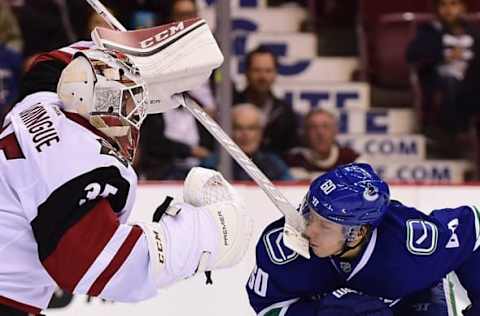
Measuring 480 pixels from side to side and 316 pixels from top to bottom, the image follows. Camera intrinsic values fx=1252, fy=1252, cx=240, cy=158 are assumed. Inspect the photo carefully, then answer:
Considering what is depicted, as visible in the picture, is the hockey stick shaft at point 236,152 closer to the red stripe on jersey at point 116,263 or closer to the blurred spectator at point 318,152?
the red stripe on jersey at point 116,263

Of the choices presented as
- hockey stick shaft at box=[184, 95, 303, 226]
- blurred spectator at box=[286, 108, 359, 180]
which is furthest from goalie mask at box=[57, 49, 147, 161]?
blurred spectator at box=[286, 108, 359, 180]

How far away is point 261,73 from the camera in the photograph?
475cm

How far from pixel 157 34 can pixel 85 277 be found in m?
0.63

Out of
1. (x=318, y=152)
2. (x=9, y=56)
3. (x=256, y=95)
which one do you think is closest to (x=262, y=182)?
(x=318, y=152)

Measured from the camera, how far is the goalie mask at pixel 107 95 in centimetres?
218

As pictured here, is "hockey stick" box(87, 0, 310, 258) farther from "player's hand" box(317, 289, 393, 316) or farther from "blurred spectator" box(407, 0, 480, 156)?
"blurred spectator" box(407, 0, 480, 156)

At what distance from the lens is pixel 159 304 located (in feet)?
11.5

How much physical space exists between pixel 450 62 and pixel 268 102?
3.05 feet

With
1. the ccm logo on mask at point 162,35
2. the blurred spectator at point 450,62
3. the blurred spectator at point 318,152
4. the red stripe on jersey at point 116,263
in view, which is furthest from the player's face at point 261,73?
the red stripe on jersey at point 116,263

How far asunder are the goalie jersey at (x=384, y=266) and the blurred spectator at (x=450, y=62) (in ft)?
8.24

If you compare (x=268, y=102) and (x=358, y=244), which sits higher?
(x=358, y=244)

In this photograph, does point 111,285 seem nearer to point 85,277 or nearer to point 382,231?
point 85,277

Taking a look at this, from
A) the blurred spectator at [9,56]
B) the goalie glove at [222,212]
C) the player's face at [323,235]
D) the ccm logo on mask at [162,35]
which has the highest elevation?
the ccm logo on mask at [162,35]

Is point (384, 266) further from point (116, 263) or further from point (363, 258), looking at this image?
point (116, 263)
